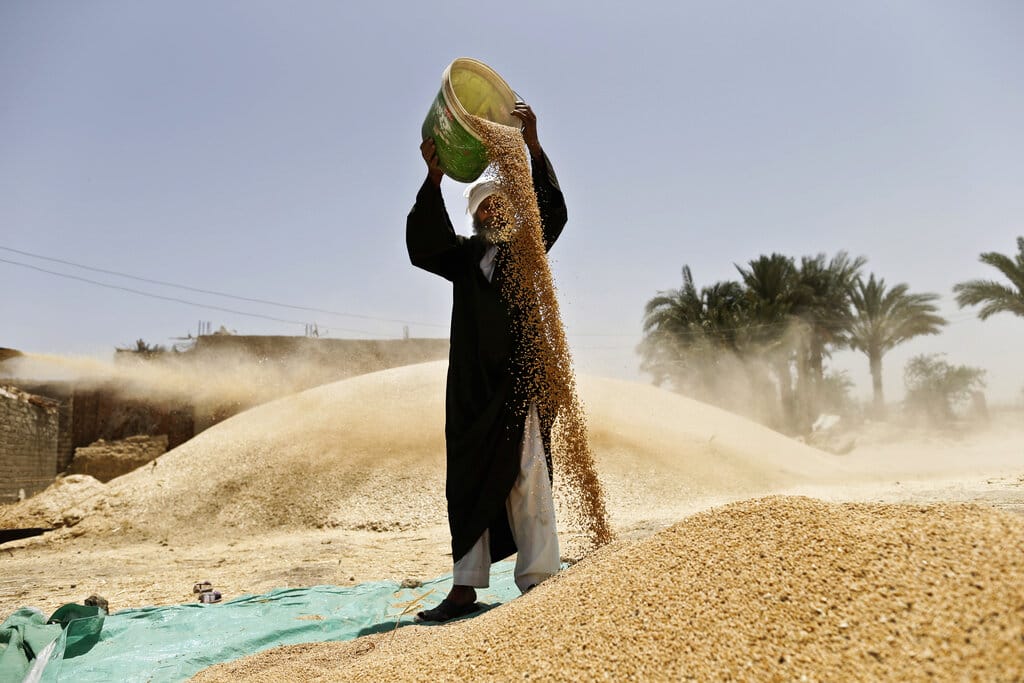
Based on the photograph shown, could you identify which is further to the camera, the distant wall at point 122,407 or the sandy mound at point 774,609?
the distant wall at point 122,407

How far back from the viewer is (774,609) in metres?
1.42

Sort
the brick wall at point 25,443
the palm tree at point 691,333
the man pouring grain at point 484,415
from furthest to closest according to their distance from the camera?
the palm tree at point 691,333
the brick wall at point 25,443
the man pouring grain at point 484,415

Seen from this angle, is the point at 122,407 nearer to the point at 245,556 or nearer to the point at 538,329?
the point at 245,556

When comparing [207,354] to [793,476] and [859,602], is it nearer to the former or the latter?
[793,476]

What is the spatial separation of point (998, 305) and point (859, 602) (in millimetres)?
19673

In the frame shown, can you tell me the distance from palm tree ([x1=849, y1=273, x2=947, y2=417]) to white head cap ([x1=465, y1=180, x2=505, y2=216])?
20.4 m

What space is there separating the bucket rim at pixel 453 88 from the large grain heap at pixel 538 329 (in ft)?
0.25

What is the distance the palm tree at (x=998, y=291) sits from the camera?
16.4 meters

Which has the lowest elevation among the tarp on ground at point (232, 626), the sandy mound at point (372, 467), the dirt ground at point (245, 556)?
the dirt ground at point (245, 556)

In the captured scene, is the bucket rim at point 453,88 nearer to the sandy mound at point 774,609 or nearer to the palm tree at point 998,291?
the sandy mound at point 774,609

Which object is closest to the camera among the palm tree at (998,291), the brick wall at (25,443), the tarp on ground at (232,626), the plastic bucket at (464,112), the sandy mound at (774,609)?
the sandy mound at (774,609)

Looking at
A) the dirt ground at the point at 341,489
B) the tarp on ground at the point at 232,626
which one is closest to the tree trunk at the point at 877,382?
the dirt ground at the point at 341,489

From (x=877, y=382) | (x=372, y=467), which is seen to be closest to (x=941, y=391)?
(x=877, y=382)

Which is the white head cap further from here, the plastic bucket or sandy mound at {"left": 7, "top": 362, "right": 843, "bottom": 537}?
sandy mound at {"left": 7, "top": 362, "right": 843, "bottom": 537}
